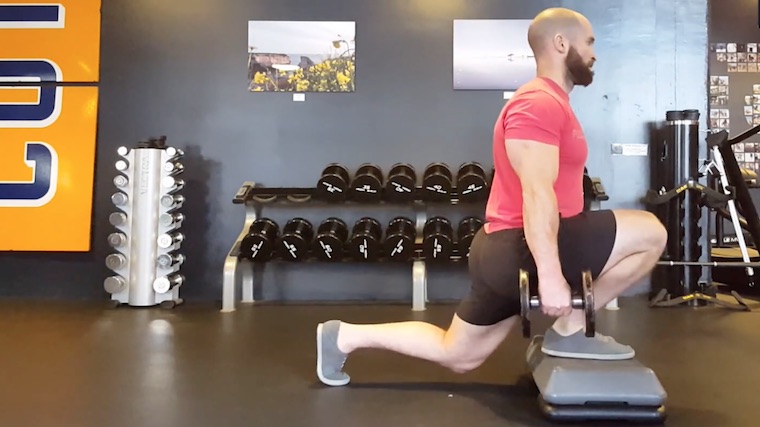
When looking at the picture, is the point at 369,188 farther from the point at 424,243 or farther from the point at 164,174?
the point at 164,174

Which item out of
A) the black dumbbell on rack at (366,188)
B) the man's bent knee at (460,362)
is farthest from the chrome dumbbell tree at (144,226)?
the man's bent knee at (460,362)

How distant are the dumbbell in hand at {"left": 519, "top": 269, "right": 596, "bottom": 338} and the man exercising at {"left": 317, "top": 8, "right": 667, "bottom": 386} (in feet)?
0.10

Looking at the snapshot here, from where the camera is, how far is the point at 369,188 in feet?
11.7

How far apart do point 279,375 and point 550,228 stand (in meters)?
1.06

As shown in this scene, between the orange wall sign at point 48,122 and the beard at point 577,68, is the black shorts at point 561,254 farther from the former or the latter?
the orange wall sign at point 48,122

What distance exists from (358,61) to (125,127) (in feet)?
4.71

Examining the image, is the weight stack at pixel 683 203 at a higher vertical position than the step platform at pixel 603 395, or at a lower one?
higher

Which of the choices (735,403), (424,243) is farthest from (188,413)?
(424,243)

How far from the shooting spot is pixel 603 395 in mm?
1659

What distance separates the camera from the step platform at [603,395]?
1.66 meters

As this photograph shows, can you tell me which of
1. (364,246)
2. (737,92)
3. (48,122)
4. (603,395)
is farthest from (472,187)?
(737,92)

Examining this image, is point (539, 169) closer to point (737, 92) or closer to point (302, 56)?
point (302, 56)

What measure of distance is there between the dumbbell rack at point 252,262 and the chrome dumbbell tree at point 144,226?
13.3 inches

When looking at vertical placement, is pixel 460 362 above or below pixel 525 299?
below
